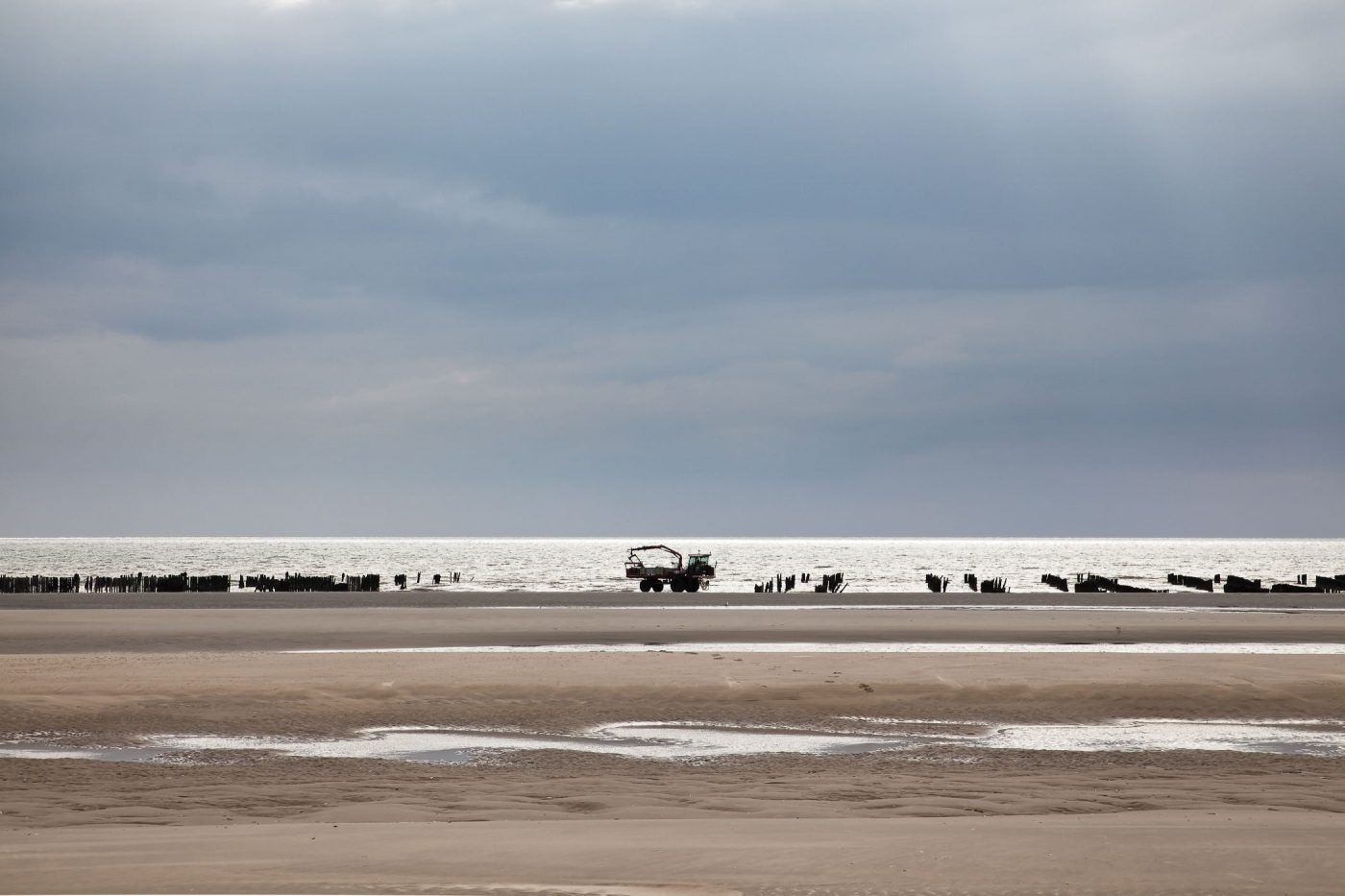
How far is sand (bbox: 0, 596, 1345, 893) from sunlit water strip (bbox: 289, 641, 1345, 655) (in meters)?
1.71

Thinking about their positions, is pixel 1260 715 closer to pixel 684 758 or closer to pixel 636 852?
pixel 684 758

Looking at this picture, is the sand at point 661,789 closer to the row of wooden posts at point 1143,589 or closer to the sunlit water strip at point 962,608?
the sunlit water strip at point 962,608

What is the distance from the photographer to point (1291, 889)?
24.7 feet

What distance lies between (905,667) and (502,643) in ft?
40.9

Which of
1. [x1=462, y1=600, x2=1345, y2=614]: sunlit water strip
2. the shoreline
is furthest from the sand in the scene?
the shoreline

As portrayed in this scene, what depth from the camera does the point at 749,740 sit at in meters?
15.8

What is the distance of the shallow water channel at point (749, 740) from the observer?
1472 centimetres

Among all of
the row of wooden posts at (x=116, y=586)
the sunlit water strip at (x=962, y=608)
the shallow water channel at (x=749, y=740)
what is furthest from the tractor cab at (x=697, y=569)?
the shallow water channel at (x=749, y=740)

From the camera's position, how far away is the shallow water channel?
48.3ft

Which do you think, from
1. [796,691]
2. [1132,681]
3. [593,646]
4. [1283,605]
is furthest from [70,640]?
[1283,605]

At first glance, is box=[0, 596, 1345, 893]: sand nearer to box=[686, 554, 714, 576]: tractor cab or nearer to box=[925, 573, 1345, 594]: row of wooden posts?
box=[686, 554, 714, 576]: tractor cab

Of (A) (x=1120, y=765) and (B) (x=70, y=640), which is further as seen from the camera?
(B) (x=70, y=640)

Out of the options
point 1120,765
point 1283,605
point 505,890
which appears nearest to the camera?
point 505,890

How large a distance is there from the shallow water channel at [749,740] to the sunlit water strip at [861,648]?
10800mm
